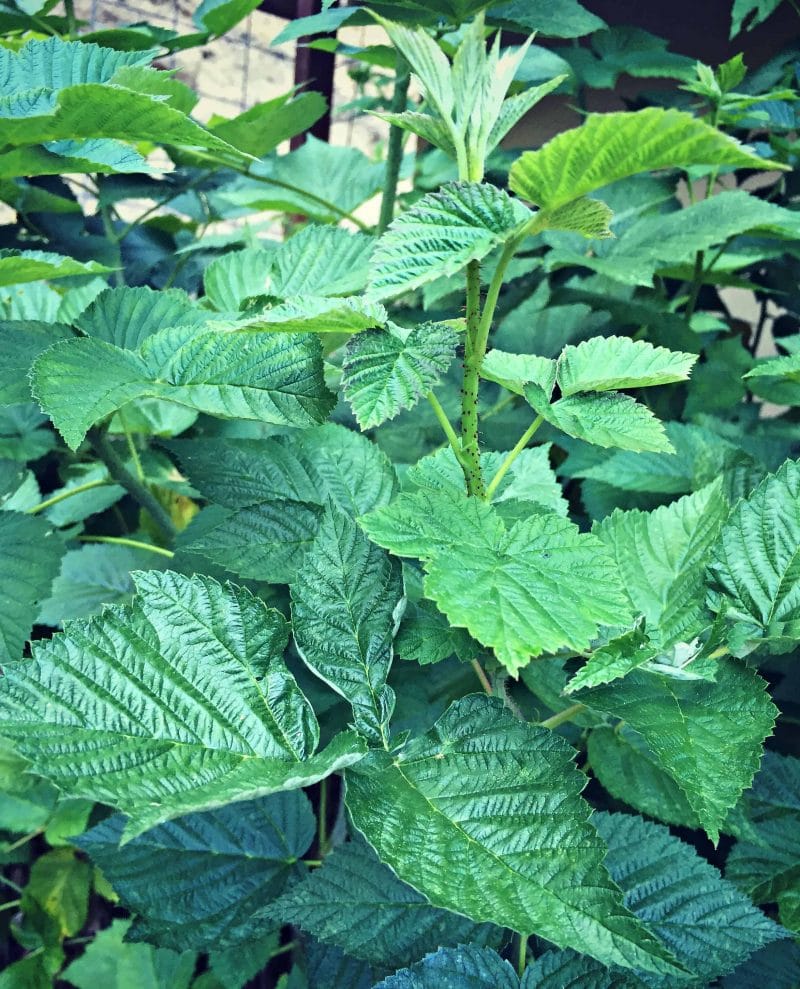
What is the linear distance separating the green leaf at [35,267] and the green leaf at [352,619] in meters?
0.21

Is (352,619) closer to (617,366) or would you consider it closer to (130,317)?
(617,366)

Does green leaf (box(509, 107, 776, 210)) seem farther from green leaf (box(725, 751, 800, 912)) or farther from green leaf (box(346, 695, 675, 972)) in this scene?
green leaf (box(725, 751, 800, 912))

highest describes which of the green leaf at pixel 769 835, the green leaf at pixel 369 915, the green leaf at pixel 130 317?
the green leaf at pixel 130 317

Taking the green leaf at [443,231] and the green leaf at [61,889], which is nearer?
the green leaf at [443,231]

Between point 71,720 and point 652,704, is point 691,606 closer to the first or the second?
point 652,704

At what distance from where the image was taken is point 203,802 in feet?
0.98

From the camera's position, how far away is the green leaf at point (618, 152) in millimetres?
270

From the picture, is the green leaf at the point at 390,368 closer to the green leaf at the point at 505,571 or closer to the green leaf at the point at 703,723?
the green leaf at the point at 505,571

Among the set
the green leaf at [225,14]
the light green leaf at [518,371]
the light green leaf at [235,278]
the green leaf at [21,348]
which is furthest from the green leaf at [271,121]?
the light green leaf at [518,371]

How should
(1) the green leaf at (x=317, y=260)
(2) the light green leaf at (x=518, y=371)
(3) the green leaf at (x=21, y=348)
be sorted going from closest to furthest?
(2) the light green leaf at (x=518, y=371)
(3) the green leaf at (x=21, y=348)
(1) the green leaf at (x=317, y=260)

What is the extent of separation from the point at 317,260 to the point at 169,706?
0.36 m

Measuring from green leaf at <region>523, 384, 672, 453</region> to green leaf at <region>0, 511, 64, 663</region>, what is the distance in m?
0.36

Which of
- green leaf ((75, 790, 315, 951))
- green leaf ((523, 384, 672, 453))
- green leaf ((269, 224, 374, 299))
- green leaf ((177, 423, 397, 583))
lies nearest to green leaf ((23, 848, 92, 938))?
green leaf ((75, 790, 315, 951))

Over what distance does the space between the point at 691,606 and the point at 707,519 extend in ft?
0.22
